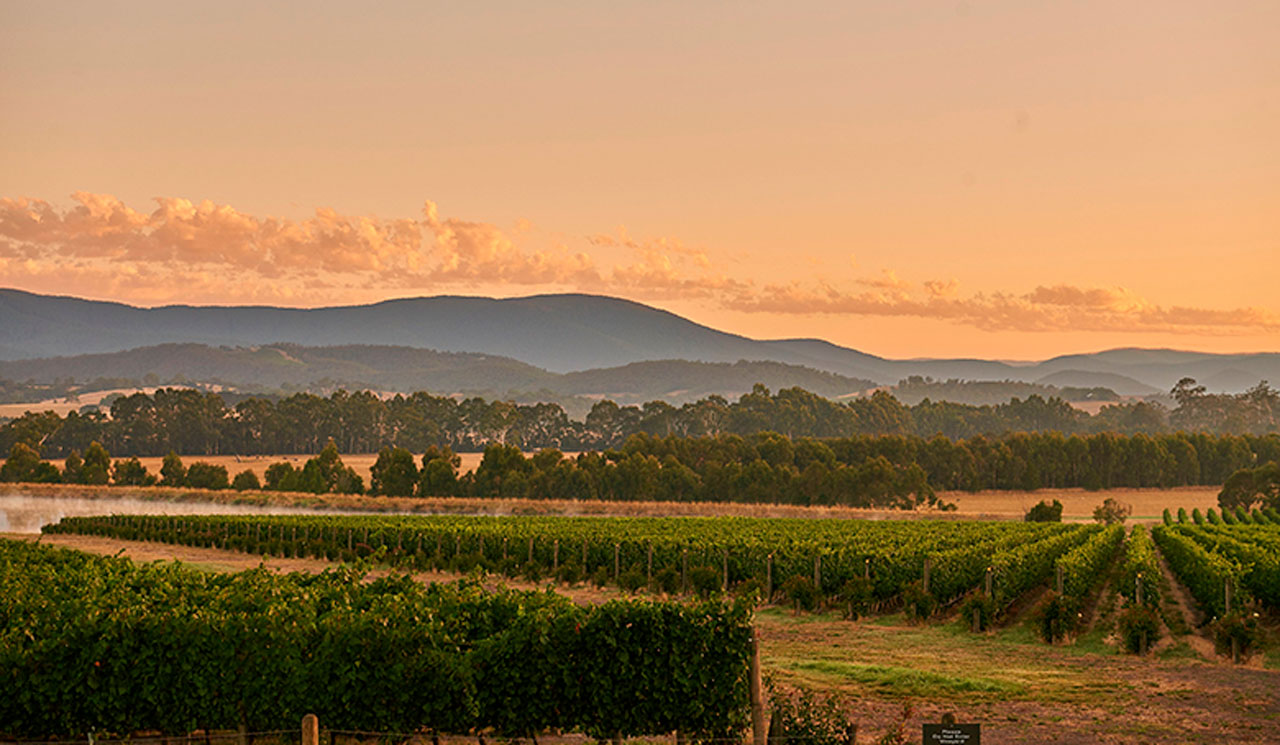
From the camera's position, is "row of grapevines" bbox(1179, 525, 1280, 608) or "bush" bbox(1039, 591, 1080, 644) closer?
"bush" bbox(1039, 591, 1080, 644)

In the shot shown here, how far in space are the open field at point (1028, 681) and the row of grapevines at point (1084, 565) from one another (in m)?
1.31

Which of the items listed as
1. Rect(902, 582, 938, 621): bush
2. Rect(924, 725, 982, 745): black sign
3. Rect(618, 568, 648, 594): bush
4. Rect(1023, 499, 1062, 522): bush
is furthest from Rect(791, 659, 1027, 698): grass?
Rect(1023, 499, 1062, 522): bush

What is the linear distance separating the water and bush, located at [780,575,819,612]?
2439 inches

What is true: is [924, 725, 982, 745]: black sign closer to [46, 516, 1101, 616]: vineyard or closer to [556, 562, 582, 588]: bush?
[46, 516, 1101, 616]: vineyard

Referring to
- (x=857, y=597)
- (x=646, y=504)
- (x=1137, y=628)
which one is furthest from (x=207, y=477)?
(x=1137, y=628)

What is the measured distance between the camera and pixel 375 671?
45.0ft

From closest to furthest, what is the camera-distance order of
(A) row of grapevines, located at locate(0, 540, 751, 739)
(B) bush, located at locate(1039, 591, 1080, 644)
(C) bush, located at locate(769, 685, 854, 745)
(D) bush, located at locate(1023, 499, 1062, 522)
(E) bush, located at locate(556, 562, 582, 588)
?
1. (C) bush, located at locate(769, 685, 854, 745)
2. (A) row of grapevines, located at locate(0, 540, 751, 739)
3. (B) bush, located at locate(1039, 591, 1080, 644)
4. (E) bush, located at locate(556, 562, 582, 588)
5. (D) bush, located at locate(1023, 499, 1062, 522)

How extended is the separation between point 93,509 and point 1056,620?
9352 centimetres

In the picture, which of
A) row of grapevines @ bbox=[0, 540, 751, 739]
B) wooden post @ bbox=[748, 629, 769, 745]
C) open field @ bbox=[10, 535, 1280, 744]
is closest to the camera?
wooden post @ bbox=[748, 629, 769, 745]

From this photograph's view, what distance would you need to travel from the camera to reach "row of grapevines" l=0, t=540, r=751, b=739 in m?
13.7

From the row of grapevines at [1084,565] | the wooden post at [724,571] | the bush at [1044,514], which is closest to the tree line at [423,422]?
the bush at [1044,514]

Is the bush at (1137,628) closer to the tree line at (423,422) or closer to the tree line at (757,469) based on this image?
the tree line at (757,469)

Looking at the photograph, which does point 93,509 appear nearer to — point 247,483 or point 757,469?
point 247,483

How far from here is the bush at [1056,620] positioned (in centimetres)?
2642
